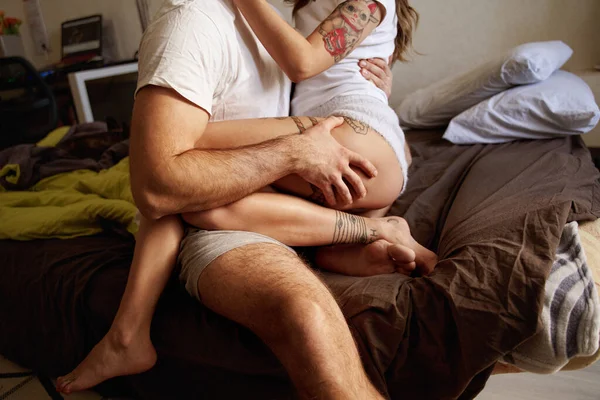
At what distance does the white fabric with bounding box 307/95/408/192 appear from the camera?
3.57ft

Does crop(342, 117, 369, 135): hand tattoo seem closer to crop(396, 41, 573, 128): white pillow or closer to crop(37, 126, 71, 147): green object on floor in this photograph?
crop(396, 41, 573, 128): white pillow

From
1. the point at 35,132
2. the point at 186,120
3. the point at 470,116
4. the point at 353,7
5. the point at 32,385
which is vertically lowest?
the point at 32,385

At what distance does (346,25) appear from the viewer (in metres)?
1.09

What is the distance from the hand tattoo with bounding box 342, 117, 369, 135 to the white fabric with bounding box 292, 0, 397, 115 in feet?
0.36

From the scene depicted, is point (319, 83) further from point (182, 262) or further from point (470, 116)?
point (470, 116)

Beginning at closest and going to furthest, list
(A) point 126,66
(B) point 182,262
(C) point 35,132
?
(B) point 182,262 < (C) point 35,132 < (A) point 126,66

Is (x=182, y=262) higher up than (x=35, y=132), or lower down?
higher up

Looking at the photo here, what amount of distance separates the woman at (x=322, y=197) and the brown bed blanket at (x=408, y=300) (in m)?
0.06

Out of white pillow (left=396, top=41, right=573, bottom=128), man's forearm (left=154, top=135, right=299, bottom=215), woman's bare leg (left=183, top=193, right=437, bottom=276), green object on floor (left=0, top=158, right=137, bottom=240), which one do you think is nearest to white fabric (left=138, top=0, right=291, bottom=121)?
man's forearm (left=154, top=135, right=299, bottom=215)

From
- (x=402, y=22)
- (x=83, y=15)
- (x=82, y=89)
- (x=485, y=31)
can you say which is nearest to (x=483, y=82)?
(x=402, y=22)

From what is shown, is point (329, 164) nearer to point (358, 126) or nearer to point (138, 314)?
point (358, 126)

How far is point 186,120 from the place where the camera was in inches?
34.6

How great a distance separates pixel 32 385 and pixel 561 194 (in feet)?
4.73

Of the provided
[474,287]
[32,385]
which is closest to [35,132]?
[32,385]
